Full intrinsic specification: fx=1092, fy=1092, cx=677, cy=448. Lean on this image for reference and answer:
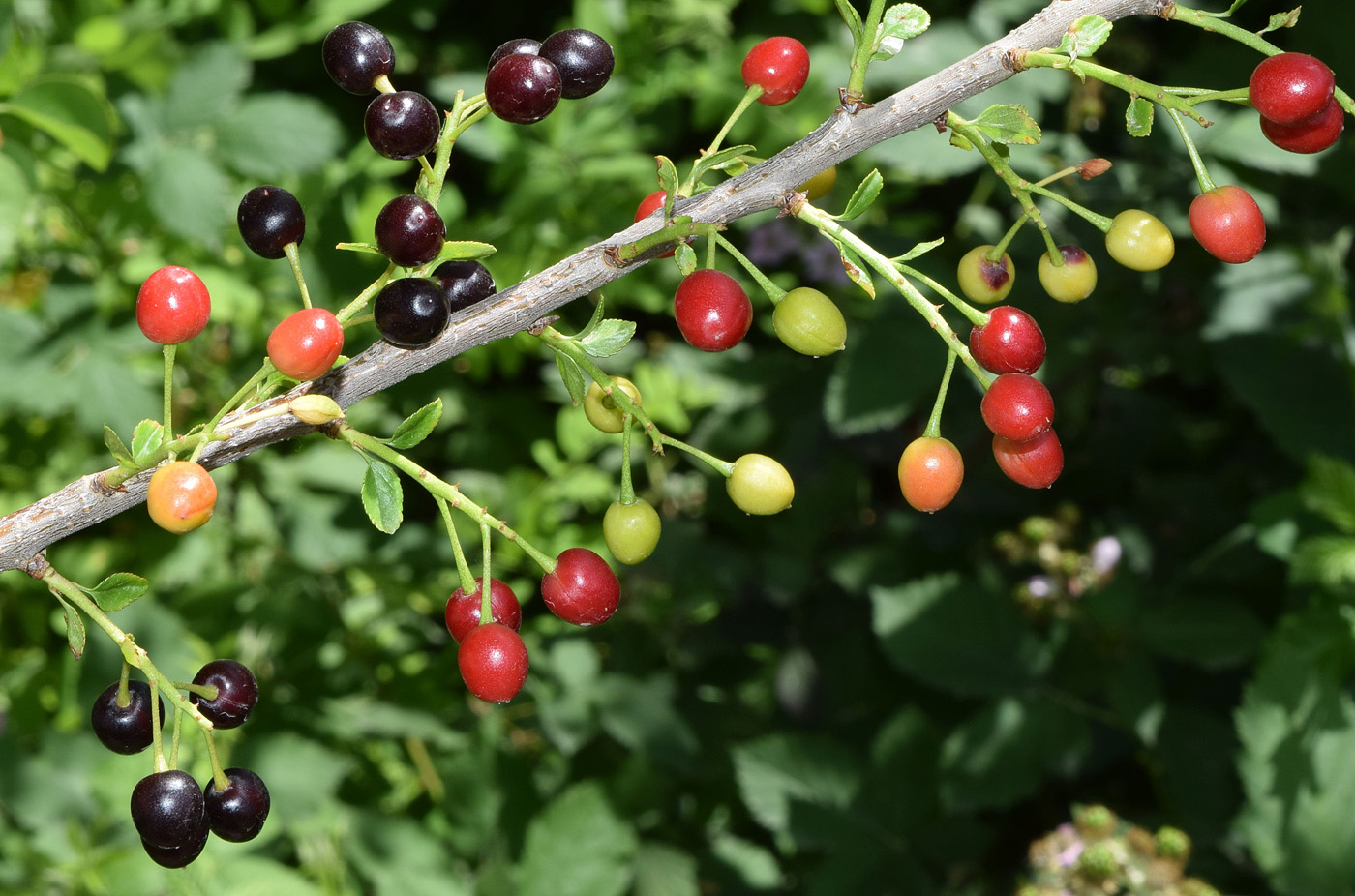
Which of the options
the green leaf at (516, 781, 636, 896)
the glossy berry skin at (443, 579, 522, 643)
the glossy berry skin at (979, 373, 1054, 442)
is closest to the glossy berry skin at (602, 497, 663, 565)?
the glossy berry skin at (443, 579, 522, 643)

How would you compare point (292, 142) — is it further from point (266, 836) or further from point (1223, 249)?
point (1223, 249)

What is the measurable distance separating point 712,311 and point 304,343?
0.41 metres

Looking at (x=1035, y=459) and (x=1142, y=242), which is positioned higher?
(x=1142, y=242)

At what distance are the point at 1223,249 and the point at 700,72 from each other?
2.19m

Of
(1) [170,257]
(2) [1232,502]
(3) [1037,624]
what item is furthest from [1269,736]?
(1) [170,257]

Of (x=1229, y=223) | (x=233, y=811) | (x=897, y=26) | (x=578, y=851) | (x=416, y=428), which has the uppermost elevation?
(x=897, y=26)

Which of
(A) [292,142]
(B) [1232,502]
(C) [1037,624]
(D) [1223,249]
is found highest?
(D) [1223,249]

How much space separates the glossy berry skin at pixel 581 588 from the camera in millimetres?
1201

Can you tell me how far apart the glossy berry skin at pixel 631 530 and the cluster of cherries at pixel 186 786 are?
0.42 meters

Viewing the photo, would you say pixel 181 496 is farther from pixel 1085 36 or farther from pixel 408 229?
pixel 1085 36

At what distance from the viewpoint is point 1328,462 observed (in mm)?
2336

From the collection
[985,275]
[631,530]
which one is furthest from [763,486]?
[985,275]

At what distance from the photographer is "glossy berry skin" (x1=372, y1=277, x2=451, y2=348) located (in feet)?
3.47

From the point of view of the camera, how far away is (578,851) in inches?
98.6
